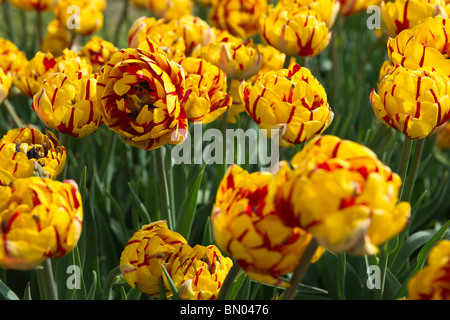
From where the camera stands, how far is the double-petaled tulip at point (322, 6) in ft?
3.95

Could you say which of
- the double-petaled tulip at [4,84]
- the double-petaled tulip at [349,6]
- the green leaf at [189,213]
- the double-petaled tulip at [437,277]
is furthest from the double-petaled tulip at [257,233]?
the double-petaled tulip at [349,6]

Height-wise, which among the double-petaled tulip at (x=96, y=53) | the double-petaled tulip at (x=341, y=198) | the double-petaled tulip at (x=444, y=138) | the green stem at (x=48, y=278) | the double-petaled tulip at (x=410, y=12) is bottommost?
the double-petaled tulip at (x=444, y=138)

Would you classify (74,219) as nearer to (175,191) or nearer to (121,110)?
(121,110)

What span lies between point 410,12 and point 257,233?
0.78 metres

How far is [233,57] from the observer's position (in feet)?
3.73

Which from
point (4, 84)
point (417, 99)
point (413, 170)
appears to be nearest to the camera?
point (417, 99)

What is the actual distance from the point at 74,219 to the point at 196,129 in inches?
30.0

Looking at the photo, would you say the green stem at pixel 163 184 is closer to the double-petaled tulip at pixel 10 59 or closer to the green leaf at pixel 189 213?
the green leaf at pixel 189 213

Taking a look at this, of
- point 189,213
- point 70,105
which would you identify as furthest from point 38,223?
point 189,213

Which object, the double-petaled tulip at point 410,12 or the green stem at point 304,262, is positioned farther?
the double-petaled tulip at point 410,12

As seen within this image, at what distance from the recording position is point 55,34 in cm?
168

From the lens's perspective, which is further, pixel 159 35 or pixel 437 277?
pixel 159 35

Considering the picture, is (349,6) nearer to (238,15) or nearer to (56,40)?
(238,15)
